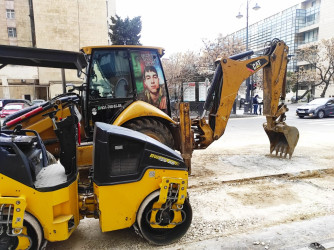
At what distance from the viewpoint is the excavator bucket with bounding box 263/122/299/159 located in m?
6.50

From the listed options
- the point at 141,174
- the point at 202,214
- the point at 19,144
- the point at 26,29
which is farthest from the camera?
the point at 26,29

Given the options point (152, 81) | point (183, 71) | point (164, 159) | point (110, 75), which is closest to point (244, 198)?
point (164, 159)

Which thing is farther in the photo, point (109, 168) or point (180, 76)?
point (180, 76)

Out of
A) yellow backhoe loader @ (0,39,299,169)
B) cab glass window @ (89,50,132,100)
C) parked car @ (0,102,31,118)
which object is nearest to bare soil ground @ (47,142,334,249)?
yellow backhoe loader @ (0,39,299,169)

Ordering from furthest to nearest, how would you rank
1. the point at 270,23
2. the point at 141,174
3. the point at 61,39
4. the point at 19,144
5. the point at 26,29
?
the point at 270,23
the point at 26,29
the point at 61,39
the point at 141,174
the point at 19,144

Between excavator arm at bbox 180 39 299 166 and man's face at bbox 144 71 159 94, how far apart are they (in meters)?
0.68

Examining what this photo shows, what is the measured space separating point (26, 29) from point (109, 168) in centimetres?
4483

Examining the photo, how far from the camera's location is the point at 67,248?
299 centimetres

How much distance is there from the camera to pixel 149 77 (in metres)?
5.10

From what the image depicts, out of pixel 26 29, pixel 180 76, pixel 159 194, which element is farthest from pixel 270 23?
pixel 159 194

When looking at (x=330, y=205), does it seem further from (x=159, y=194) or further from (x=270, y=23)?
(x=270, y=23)

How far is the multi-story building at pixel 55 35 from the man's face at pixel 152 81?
3004cm

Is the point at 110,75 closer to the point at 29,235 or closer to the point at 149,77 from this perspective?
the point at 149,77

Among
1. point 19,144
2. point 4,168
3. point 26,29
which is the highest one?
point 26,29
